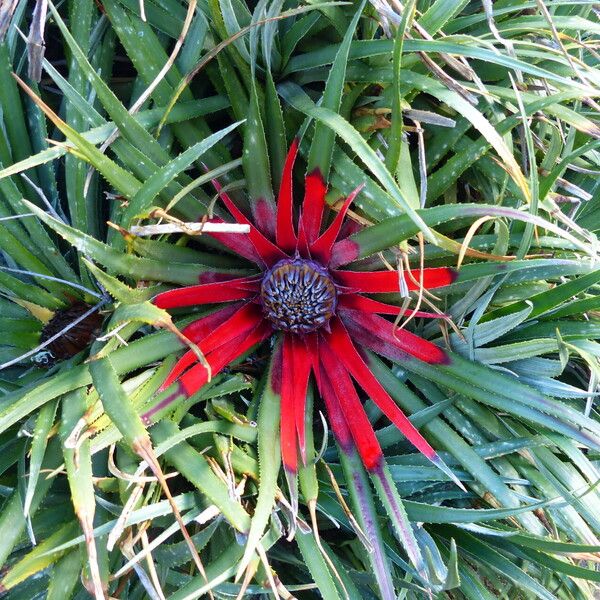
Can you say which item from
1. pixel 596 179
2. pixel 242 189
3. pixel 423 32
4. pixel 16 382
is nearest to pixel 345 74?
pixel 423 32

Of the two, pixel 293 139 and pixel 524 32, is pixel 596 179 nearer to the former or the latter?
pixel 524 32

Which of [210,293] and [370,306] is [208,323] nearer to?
[210,293]

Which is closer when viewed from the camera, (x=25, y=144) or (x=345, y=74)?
(x=345, y=74)

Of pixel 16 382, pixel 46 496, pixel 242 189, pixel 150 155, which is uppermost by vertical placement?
pixel 150 155

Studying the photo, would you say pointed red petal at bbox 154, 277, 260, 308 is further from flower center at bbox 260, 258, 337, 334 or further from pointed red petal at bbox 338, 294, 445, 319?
pointed red petal at bbox 338, 294, 445, 319

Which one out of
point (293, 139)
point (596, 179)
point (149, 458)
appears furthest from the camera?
point (596, 179)

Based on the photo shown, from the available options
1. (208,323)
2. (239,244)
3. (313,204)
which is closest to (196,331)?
(208,323)

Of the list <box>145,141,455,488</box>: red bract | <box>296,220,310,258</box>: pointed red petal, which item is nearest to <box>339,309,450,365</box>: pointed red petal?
<box>145,141,455,488</box>: red bract

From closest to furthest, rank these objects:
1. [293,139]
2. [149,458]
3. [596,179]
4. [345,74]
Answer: [149,458]
[345,74]
[293,139]
[596,179]
